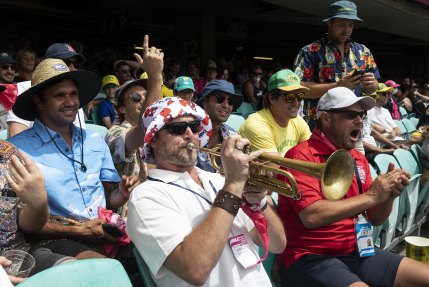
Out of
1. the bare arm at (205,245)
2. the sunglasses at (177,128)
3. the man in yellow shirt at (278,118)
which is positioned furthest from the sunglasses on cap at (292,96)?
the bare arm at (205,245)

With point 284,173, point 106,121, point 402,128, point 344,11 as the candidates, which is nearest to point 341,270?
point 284,173

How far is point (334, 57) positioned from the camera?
3.72 meters

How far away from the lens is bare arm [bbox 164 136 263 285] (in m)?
1.62

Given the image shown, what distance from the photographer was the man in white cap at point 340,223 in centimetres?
237

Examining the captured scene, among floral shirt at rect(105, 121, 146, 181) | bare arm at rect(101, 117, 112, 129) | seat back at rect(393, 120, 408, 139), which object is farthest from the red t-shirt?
seat back at rect(393, 120, 408, 139)

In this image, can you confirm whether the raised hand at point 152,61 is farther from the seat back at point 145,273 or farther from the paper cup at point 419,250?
the paper cup at point 419,250

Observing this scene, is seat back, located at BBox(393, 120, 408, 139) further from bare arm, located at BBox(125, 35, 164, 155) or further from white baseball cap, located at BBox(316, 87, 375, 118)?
bare arm, located at BBox(125, 35, 164, 155)

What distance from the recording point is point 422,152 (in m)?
Answer: 4.54

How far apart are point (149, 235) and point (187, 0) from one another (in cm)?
1106

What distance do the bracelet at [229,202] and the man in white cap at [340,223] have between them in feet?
2.54

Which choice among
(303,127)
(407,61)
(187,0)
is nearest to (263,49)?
(407,61)

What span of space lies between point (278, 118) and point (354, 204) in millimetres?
1518

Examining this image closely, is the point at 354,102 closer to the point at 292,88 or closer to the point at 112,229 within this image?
the point at 292,88

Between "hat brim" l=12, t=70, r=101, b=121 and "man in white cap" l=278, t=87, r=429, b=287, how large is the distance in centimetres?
135
